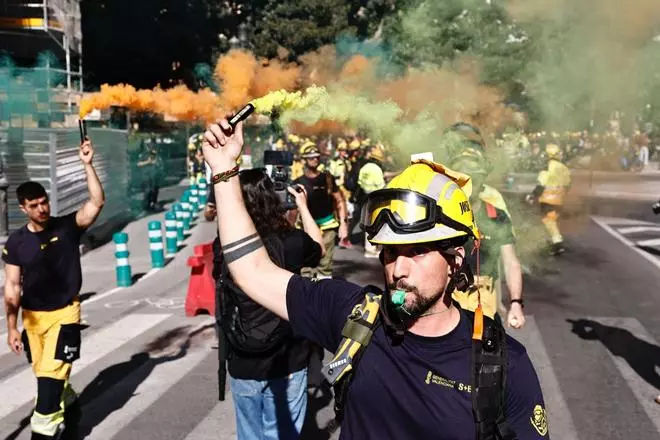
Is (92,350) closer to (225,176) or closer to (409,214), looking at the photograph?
(225,176)

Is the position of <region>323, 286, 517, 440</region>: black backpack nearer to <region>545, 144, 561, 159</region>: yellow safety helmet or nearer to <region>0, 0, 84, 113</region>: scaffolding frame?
<region>545, 144, 561, 159</region>: yellow safety helmet

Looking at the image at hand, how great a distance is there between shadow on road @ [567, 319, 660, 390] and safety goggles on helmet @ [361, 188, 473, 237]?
568 cm

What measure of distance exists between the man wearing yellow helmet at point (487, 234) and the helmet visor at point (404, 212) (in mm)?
2995

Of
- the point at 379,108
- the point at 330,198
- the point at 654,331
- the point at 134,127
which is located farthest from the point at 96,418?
the point at 134,127

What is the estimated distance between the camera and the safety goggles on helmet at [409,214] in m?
2.53

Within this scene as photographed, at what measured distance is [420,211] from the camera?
2.54 metres

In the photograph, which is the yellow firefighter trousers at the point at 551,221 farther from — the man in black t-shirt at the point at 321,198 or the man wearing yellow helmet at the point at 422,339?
the man wearing yellow helmet at the point at 422,339

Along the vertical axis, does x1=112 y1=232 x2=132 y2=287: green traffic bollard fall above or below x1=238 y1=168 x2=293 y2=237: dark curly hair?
below

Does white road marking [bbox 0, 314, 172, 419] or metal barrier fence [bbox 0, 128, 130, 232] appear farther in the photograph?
metal barrier fence [bbox 0, 128, 130, 232]

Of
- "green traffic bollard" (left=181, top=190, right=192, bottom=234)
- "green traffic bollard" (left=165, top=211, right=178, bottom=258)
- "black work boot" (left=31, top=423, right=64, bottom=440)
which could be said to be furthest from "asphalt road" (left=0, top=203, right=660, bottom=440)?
"green traffic bollard" (left=181, top=190, right=192, bottom=234)

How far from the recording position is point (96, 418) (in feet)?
22.2

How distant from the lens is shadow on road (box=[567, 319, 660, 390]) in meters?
7.80

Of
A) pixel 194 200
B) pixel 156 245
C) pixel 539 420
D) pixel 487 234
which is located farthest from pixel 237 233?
pixel 194 200

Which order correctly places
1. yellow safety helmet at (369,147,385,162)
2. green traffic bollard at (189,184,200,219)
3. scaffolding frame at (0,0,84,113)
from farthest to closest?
1. scaffolding frame at (0,0,84,113)
2. green traffic bollard at (189,184,200,219)
3. yellow safety helmet at (369,147,385,162)
